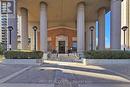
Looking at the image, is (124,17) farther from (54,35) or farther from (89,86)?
(89,86)

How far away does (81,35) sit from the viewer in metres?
45.2

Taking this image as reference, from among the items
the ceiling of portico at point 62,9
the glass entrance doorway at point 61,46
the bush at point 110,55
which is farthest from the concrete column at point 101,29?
the bush at point 110,55

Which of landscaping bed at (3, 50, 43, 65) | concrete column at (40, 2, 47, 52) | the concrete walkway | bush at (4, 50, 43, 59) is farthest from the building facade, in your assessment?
the concrete walkway

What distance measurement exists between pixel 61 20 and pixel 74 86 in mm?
52643

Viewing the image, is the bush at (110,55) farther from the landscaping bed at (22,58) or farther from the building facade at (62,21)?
the building facade at (62,21)

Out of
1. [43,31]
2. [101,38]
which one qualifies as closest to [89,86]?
[43,31]

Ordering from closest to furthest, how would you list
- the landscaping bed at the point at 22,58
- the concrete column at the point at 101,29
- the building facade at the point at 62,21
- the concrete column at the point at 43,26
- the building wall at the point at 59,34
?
the landscaping bed at the point at 22,58 < the building facade at the point at 62,21 < the concrete column at the point at 43,26 < the concrete column at the point at 101,29 < the building wall at the point at 59,34

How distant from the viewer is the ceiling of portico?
148 ft

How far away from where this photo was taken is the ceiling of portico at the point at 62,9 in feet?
148

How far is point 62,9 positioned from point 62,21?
13396 millimetres

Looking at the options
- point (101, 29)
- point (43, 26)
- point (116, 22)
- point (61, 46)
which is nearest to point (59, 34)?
point (61, 46)

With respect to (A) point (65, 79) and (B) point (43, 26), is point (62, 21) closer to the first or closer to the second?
(B) point (43, 26)

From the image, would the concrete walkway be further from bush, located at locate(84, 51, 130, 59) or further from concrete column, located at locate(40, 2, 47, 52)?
concrete column, located at locate(40, 2, 47, 52)

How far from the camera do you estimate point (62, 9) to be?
51656 mm
